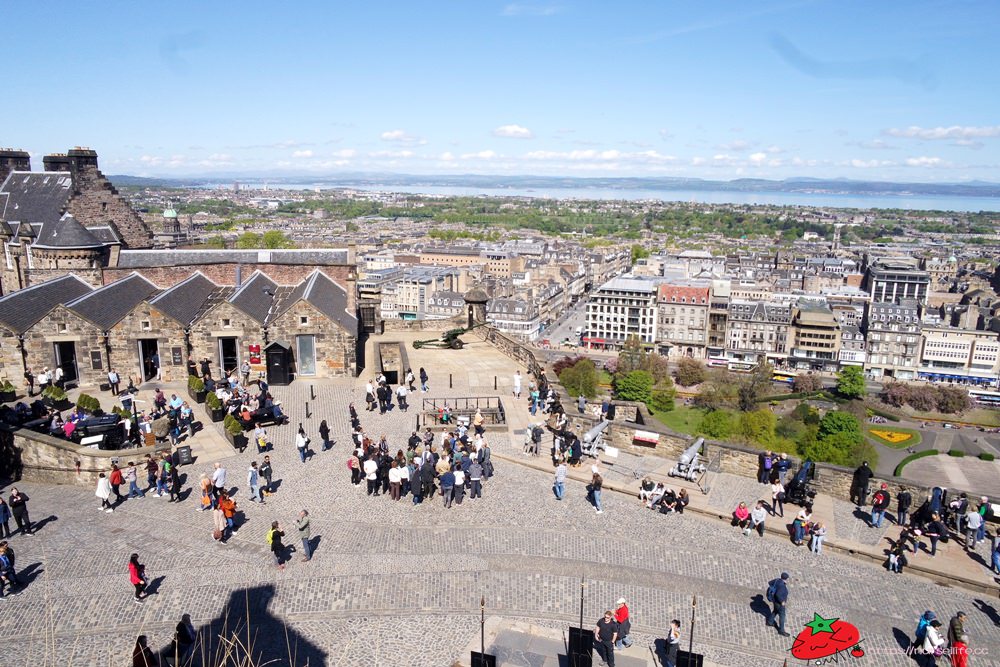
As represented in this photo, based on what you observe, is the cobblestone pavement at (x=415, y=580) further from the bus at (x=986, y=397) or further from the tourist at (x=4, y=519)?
the bus at (x=986, y=397)

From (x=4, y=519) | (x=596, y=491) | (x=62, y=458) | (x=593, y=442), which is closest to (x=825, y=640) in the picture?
(x=596, y=491)

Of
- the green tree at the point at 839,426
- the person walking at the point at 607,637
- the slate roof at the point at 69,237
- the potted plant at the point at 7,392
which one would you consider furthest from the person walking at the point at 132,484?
the green tree at the point at 839,426

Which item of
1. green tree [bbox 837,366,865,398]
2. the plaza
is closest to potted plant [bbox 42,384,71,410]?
the plaza

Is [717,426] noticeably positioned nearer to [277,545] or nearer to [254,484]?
[254,484]

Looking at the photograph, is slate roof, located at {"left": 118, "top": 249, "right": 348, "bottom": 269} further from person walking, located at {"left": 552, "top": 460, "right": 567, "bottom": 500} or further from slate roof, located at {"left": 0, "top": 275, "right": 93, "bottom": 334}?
person walking, located at {"left": 552, "top": 460, "right": 567, "bottom": 500}

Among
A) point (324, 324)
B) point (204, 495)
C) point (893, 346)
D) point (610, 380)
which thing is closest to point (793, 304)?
point (893, 346)

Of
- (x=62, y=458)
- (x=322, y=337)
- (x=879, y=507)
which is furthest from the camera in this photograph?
(x=322, y=337)
